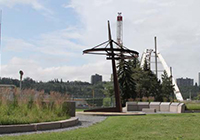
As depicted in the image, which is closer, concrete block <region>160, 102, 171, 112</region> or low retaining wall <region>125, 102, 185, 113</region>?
low retaining wall <region>125, 102, 185, 113</region>

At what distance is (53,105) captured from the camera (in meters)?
10.9

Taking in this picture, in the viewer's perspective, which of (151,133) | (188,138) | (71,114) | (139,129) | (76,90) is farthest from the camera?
(76,90)

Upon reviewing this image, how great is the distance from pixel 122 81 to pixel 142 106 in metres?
13.9

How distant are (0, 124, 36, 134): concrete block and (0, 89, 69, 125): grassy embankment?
0.51m

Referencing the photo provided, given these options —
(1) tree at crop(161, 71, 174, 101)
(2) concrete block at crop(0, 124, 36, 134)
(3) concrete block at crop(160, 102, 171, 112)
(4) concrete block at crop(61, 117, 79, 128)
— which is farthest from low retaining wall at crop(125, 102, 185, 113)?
(1) tree at crop(161, 71, 174, 101)

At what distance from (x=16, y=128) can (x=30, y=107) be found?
7.55 feet

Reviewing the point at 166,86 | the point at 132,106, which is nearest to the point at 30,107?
the point at 132,106

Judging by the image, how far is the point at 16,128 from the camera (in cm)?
805

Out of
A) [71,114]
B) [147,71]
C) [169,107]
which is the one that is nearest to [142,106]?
[169,107]

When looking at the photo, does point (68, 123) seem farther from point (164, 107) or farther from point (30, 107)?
point (164, 107)

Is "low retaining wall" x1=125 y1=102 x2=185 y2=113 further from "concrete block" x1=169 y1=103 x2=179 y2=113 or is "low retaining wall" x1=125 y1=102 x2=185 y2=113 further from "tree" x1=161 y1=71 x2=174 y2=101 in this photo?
A: "tree" x1=161 y1=71 x2=174 y2=101

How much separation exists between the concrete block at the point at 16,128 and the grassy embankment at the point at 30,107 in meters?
0.51

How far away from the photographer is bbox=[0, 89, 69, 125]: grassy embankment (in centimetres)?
897

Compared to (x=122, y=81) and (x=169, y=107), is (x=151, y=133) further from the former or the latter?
(x=122, y=81)
